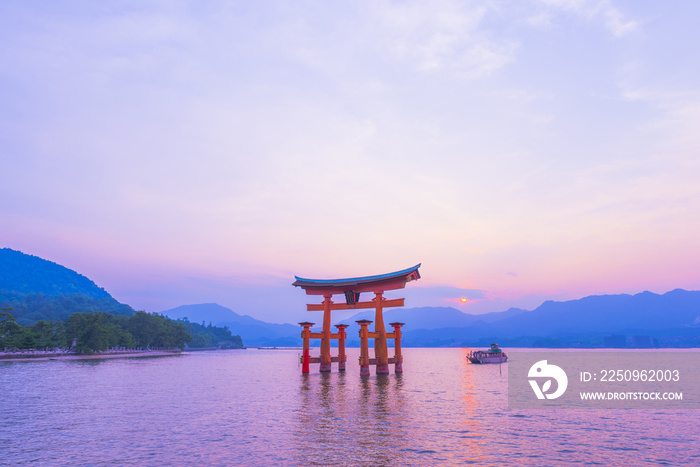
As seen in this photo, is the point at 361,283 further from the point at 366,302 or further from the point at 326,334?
the point at 326,334

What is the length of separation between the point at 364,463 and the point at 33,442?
13.4 meters

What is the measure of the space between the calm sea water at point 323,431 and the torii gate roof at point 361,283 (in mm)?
10656

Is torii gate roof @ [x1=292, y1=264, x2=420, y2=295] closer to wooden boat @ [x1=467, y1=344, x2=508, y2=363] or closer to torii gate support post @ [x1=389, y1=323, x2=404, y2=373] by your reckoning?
torii gate support post @ [x1=389, y1=323, x2=404, y2=373]

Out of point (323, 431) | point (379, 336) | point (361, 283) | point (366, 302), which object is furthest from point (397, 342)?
point (323, 431)

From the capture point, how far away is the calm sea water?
1673cm

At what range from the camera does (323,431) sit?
21.1 meters

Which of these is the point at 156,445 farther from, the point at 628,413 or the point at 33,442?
the point at 628,413

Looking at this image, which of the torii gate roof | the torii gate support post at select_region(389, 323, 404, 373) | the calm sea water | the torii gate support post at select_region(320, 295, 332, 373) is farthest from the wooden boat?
the calm sea water

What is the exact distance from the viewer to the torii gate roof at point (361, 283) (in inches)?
1677

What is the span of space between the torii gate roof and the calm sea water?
10656 millimetres

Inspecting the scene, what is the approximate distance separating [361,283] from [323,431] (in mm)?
24175

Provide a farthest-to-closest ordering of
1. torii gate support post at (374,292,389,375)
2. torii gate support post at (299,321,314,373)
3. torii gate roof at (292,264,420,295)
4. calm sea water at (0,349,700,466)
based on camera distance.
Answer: torii gate support post at (299,321,314,373) < torii gate support post at (374,292,389,375) < torii gate roof at (292,264,420,295) < calm sea water at (0,349,700,466)

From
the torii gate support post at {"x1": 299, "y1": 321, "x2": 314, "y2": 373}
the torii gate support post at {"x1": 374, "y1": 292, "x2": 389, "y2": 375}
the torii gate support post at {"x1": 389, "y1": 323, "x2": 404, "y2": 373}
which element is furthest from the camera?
the torii gate support post at {"x1": 389, "y1": 323, "x2": 404, "y2": 373}

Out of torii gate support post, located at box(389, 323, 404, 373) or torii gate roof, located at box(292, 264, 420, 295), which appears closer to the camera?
torii gate roof, located at box(292, 264, 420, 295)
